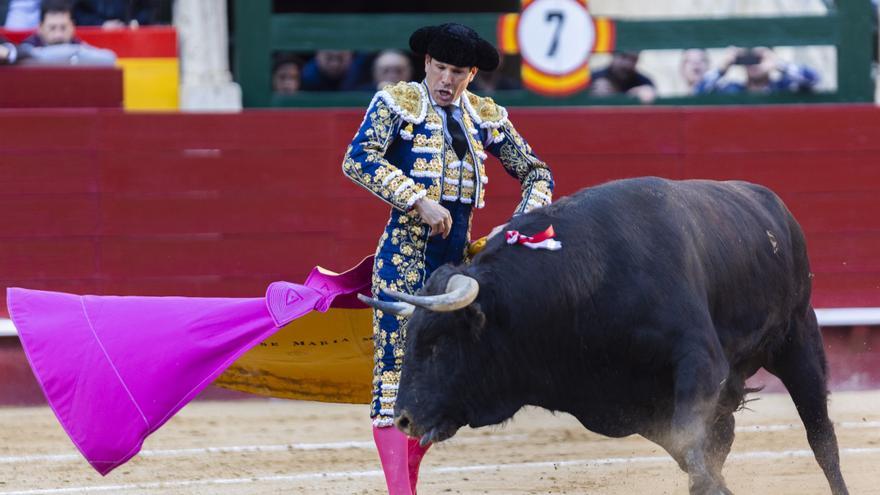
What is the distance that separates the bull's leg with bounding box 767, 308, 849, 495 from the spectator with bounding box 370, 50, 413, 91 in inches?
135

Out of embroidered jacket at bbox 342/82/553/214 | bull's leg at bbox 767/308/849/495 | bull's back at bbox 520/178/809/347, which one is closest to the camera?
bull's back at bbox 520/178/809/347

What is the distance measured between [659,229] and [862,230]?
11.2ft

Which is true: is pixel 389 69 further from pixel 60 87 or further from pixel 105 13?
pixel 60 87

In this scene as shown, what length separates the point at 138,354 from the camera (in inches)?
154

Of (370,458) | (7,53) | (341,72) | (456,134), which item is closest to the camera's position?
(456,134)

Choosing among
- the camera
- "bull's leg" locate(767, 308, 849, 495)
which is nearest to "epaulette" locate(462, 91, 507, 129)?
"bull's leg" locate(767, 308, 849, 495)

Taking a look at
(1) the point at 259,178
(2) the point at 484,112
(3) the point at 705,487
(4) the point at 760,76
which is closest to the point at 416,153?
(2) the point at 484,112

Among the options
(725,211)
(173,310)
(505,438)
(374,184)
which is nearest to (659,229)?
(725,211)

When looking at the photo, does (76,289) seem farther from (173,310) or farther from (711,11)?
(711,11)

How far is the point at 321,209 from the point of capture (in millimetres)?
6531

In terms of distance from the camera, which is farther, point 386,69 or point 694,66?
point 694,66

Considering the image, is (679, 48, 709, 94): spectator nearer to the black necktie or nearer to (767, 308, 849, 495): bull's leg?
(767, 308, 849, 495): bull's leg

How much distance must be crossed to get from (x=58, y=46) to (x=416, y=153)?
11.0 ft

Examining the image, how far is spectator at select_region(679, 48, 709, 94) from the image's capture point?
24.5 feet
